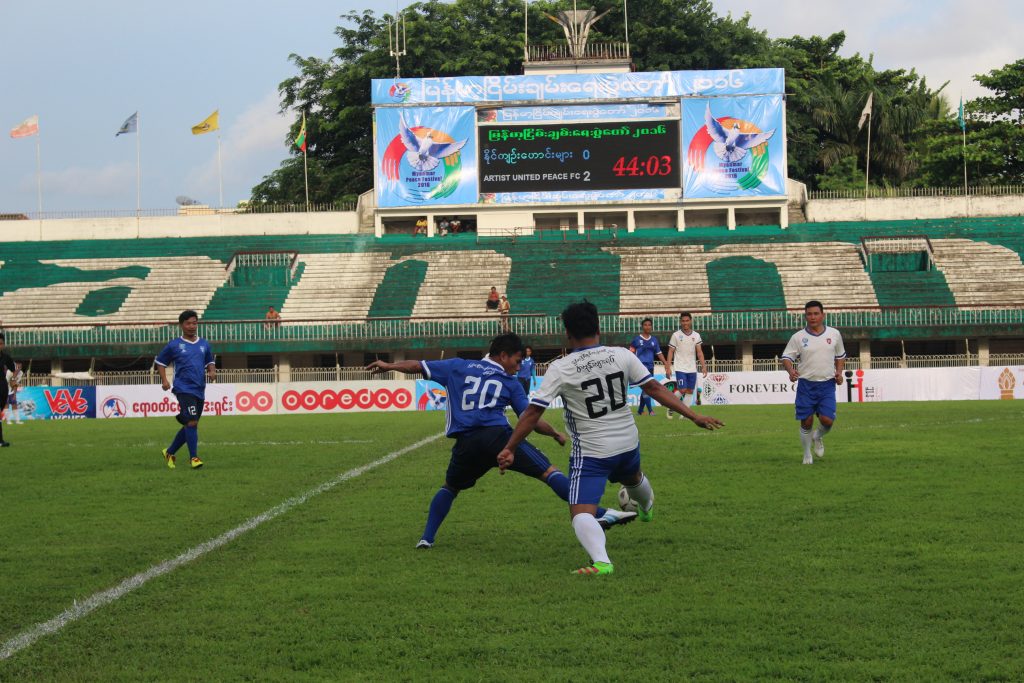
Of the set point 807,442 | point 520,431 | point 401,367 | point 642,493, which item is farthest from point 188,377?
point 520,431

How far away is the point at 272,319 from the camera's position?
44.8 meters

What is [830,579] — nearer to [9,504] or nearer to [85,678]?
[85,678]

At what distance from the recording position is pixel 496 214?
5247 cm

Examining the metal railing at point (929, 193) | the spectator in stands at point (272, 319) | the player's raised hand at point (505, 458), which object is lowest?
the player's raised hand at point (505, 458)

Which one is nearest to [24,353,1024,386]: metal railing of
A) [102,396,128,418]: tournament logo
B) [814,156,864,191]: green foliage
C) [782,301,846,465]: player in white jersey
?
→ [102,396,128,418]: tournament logo

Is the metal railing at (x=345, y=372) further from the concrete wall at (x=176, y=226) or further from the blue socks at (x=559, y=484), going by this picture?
the blue socks at (x=559, y=484)

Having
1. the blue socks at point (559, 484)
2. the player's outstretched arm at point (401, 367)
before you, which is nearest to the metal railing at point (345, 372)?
the player's outstretched arm at point (401, 367)

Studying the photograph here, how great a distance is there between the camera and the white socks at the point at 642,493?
29.2 ft

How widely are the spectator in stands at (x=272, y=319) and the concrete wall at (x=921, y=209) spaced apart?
24927 millimetres

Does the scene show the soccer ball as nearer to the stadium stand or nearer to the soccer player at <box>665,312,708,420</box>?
the soccer player at <box>665,312,708,420</box>

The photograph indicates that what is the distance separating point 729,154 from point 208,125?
78.7 feet

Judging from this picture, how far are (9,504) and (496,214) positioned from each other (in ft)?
134

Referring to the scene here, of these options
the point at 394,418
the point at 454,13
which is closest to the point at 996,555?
the point at 394,418

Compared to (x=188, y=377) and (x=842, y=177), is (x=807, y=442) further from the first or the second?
(x=842, y=177)
